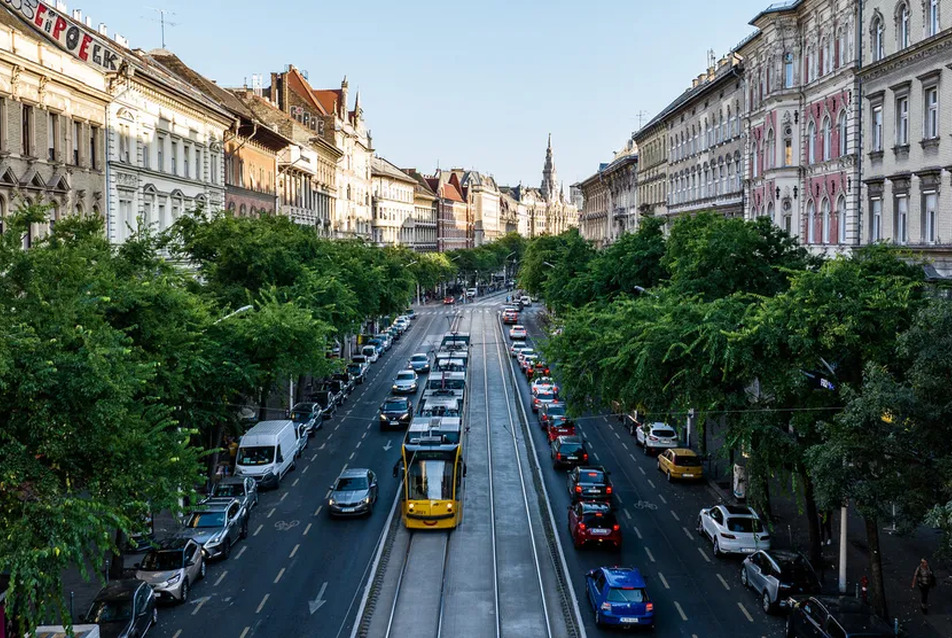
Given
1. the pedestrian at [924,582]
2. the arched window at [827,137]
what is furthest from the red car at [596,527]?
the arched window at [827,137]

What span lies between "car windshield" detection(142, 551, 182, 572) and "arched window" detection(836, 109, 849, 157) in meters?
29.8

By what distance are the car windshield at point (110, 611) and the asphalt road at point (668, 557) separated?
1068 cm

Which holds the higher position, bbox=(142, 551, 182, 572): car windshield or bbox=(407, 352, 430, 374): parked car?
bbox=(407, 352, 430, 374): parked car

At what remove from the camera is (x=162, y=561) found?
1065 inches

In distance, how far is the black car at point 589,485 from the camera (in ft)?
115

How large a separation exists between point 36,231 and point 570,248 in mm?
51376

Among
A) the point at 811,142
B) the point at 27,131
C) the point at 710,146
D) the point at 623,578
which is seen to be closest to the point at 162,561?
the point at 623,578

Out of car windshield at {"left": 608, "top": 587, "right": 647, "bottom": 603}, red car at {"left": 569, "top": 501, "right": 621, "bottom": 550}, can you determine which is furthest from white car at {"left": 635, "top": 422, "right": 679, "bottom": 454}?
car windshield at {"left": 608, "top": 587, "right": 647, "bottom": 603}

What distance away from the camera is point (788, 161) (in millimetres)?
48469

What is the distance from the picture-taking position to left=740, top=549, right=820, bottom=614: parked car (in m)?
25.4

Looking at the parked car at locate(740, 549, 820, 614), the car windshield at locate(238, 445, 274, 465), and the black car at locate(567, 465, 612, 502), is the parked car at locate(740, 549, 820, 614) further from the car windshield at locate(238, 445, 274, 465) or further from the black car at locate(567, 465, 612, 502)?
the car windshield at locate(238, 445, 274, 465)

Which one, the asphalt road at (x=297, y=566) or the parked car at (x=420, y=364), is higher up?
the parked car at (x=420, y=364)

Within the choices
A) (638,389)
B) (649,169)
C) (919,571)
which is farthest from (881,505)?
(649,169)

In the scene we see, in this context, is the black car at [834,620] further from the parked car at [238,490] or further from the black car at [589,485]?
the parked car at [238,490]
